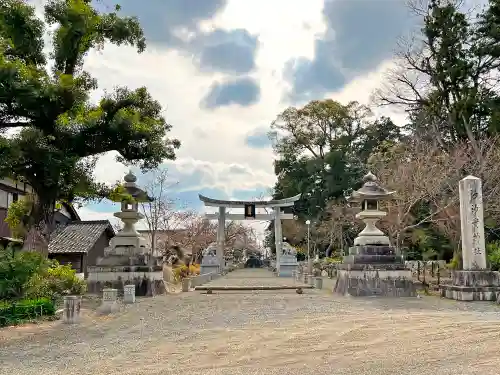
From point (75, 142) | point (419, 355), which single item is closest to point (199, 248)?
point (75, 142)

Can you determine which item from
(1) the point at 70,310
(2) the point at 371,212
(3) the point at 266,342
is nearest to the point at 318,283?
(2) the point at 371,212

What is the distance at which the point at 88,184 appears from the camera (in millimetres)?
→ 16422

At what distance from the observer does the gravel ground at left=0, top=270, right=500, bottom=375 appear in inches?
244

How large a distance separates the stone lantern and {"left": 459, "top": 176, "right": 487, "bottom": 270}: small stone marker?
7.58ft

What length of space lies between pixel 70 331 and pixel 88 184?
8.06 meters

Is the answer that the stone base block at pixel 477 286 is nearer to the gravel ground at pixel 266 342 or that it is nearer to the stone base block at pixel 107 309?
the gravel ground at pixel 266 342

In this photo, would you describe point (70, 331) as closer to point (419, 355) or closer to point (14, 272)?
point (14, 272)

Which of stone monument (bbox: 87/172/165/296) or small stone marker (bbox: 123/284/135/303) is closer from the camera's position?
small stone marker (bbox: 123/284/135/303)

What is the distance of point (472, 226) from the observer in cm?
1449

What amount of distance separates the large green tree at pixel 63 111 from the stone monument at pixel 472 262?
988 centimetres

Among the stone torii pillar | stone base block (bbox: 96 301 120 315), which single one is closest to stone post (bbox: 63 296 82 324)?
stone base block (bbox: 96 301 120 315)

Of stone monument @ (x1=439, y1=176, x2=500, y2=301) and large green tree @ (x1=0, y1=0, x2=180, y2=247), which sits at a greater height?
large green tree @ (x1=0, y1=0, x2=180, y2=247)

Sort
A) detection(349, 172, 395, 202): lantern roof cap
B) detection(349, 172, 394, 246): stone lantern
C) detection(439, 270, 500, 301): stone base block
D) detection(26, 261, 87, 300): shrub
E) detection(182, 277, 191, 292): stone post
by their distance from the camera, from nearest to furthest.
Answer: detection(26, 261, 87, 300): shrub, detection(439, 270, 500, 301): stone base block, detection(349, 172, 394, 246): stone lantern, detection(349, 172, 395, 202): lantern roof cap, detection(182, 277, 191, 292): stone post

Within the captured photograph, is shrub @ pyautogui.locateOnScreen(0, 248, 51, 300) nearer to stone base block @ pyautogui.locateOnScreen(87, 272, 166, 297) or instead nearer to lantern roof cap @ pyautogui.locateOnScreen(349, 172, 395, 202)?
stone base block @ pyautogui.locateOnScreen(87, 272, 166, 297)
